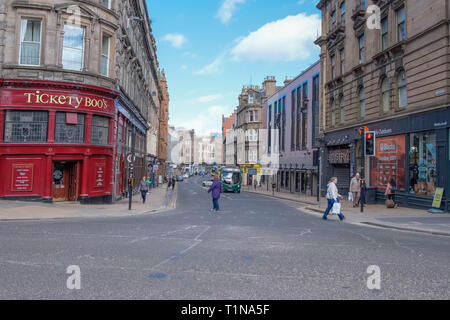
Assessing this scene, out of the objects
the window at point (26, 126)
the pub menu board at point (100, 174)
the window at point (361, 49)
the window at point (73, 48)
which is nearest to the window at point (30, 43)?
the window at point (73, 48)

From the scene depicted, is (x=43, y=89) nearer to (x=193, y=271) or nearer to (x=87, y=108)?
(x=87, y=108)

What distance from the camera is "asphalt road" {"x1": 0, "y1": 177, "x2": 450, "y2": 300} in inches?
200

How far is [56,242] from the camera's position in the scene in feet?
28.1

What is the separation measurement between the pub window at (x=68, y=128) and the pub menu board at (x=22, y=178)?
203 cm

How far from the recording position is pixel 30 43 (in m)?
18.8

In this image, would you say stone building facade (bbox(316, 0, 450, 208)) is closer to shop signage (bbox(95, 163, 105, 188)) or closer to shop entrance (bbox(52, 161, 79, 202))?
shop signage (bbox(95, 163, 105, 188))

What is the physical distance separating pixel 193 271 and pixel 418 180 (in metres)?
17.1

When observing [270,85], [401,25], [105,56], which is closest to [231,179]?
[105,56]

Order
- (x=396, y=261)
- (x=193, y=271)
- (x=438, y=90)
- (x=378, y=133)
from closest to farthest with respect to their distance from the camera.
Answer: (x=193, y=271) → (x=396, y=261) → (x=438, y=90) → (x=378, y=133)

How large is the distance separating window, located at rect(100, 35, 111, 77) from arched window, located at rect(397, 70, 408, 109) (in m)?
17.1

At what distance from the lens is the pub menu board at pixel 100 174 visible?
20.5 meters

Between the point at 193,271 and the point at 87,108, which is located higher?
the point at 87,108
